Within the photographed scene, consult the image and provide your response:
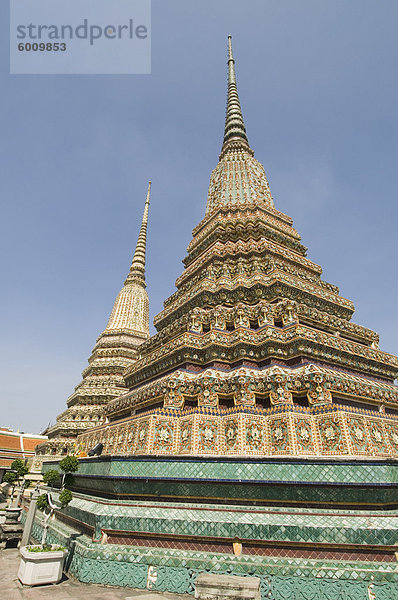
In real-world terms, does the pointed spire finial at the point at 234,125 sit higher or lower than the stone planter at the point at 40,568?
higher

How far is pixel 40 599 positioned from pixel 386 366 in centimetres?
1217

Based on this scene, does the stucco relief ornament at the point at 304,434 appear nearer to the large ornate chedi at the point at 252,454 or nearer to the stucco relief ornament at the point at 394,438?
the large ornate chedi at the point at 252,454

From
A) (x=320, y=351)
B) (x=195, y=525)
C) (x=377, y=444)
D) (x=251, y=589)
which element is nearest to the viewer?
(x=251, y=589)

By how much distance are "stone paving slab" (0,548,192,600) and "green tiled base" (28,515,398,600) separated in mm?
128

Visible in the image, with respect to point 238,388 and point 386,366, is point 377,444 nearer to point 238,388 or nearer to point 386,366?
point 238,388

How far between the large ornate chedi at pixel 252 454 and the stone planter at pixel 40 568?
482 mm

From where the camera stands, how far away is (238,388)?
31.0 ft

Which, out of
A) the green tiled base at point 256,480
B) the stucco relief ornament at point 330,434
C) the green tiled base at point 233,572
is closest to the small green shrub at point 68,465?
the green tiled base at point 256,480

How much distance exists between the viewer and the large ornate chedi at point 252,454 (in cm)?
593

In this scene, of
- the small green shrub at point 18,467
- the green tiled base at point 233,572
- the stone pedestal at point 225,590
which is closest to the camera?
the stone pedestal at point 225,590

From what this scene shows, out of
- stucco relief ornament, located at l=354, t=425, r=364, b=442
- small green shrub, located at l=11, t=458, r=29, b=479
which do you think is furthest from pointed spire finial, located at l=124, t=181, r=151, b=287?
stucco relief ornament, located at l=354, t=425, r=364, b=442

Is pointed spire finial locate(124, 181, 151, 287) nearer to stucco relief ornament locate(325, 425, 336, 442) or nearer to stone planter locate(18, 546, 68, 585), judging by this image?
stucco relief ornament locate(325, 425, 336, 442)

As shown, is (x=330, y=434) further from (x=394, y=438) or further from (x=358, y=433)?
(x=394, y=438)

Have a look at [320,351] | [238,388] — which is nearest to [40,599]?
[238,388]
